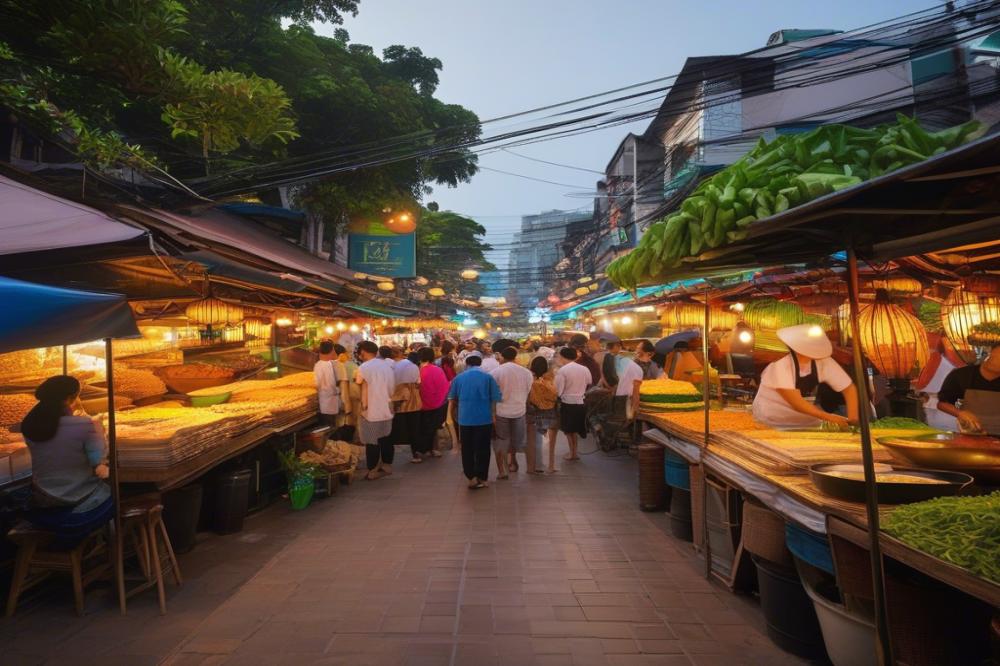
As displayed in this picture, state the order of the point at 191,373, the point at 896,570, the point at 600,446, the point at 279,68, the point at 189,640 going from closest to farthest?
the point at 896,570, the point at 189,640, the point at 191,373, the point at 600,446, the point at 279,68

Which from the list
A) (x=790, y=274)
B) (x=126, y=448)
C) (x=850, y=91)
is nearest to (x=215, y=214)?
(x=126, y=448)

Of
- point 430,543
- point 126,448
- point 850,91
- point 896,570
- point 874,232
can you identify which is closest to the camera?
point 896,570

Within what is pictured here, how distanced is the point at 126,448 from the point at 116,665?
1914mm

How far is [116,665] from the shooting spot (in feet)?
11.4

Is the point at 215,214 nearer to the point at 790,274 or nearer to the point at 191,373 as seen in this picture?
the point at 191,373

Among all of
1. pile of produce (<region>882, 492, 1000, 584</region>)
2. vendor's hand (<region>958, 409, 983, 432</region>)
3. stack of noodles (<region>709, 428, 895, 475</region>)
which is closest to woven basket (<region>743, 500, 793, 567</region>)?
stack of noodles (<region>709, 428, 895, 475</region>)

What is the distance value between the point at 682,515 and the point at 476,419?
3201 millimetres

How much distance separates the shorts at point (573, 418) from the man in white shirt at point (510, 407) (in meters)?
1.17

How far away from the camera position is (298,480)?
711cm

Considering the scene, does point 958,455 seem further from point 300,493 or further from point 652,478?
point 300,493

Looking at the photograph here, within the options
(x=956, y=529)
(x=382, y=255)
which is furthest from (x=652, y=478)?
(x=382, y=255)

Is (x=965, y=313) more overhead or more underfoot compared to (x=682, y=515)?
more overhead

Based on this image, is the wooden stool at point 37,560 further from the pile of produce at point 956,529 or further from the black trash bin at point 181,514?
the pile of produce at point 956,529

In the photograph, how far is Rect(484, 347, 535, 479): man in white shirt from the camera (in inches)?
332
